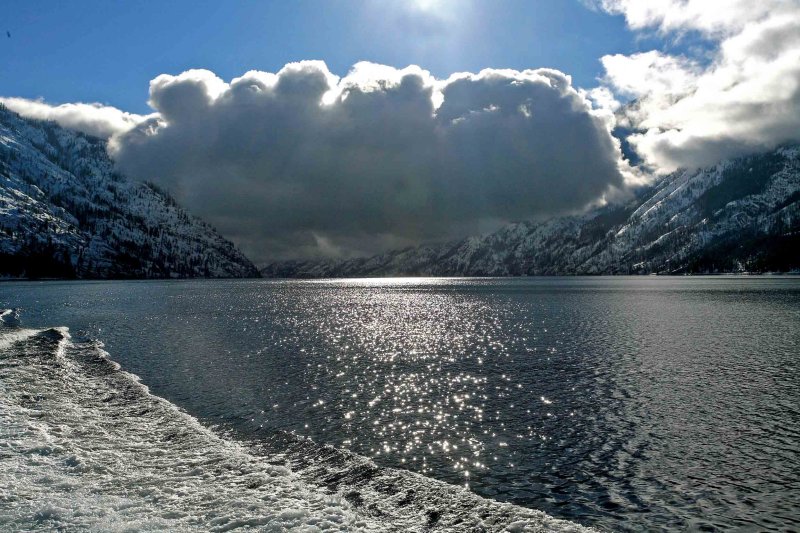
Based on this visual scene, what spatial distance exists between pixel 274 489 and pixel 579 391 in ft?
87.4

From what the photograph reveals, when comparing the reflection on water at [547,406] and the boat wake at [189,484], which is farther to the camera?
the reflection on water at [547,406]

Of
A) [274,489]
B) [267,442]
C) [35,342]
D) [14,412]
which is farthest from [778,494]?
[35,342]

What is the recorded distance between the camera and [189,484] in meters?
19.7

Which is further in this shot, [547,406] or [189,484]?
[547,406]

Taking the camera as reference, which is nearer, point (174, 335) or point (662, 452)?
point (662, 452)

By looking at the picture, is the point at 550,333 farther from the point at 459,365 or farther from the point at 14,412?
the point at 14,412

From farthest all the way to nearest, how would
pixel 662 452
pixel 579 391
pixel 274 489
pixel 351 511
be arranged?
pixel 579 391 < pixel 662 452 < pixel 274 489 < pixel 351 511

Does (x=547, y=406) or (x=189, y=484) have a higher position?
(x=189, y=484)

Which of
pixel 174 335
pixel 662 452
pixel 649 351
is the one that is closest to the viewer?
pixel 662 452

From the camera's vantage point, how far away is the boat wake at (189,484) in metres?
16.6

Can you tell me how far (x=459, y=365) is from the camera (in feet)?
162

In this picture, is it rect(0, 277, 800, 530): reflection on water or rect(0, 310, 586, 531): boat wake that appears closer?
rect(0, 310, 586, 531): boat wake

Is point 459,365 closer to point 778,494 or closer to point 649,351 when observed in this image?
point 649,351

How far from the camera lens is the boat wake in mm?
16594
